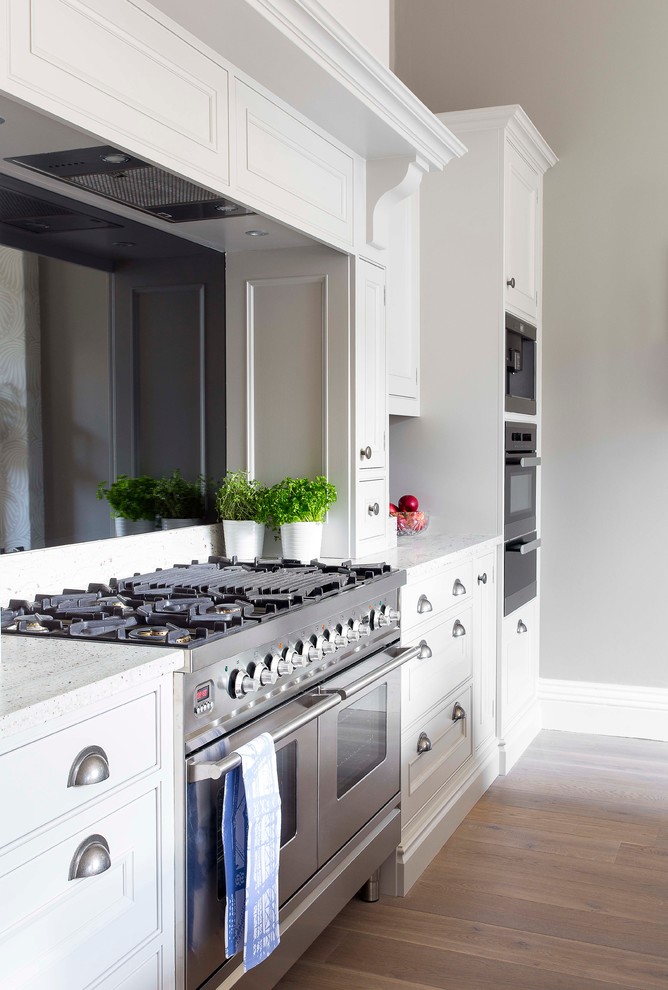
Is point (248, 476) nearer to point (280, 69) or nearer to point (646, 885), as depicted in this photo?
point (280, 69)

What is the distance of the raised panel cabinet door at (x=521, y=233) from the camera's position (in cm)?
374

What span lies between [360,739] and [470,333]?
1870mm

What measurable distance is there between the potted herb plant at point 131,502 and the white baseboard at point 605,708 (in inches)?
92.9

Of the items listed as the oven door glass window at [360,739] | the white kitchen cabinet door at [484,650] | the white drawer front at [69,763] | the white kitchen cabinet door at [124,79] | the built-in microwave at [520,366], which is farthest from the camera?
the built-in microwave at [520,366]

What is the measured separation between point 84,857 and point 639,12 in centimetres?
400

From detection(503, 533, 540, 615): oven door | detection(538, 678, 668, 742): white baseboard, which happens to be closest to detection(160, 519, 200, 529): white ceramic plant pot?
detection(503, 533, 540, 615): oven door

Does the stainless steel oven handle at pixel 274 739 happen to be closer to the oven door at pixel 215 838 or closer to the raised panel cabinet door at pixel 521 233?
the oven door at pixel 215 838

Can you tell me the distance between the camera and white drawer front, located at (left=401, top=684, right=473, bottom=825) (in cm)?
277

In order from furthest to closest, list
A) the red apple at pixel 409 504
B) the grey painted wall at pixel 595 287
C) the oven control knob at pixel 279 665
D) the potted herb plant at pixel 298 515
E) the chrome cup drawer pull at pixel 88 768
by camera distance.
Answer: the grey painted wall at pixel 595 287 → the red apple at pixel 409 504 → the potted herb plant at pixel 298 515 → the oven control knob at pixel 279 665 → the chrome cup drawer pull at pixel 88 768

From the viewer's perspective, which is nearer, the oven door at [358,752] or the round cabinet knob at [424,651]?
the oven door at [358,752]

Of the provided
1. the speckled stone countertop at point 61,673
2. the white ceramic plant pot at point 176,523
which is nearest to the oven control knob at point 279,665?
the speckled stone countertop at point 61,673

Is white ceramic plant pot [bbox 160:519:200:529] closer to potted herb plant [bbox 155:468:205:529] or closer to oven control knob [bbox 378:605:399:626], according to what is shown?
potted herb plant [bbox 155:468:205:529]

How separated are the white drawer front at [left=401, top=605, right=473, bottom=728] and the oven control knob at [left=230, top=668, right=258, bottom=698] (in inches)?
38.6

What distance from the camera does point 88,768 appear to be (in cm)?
138
